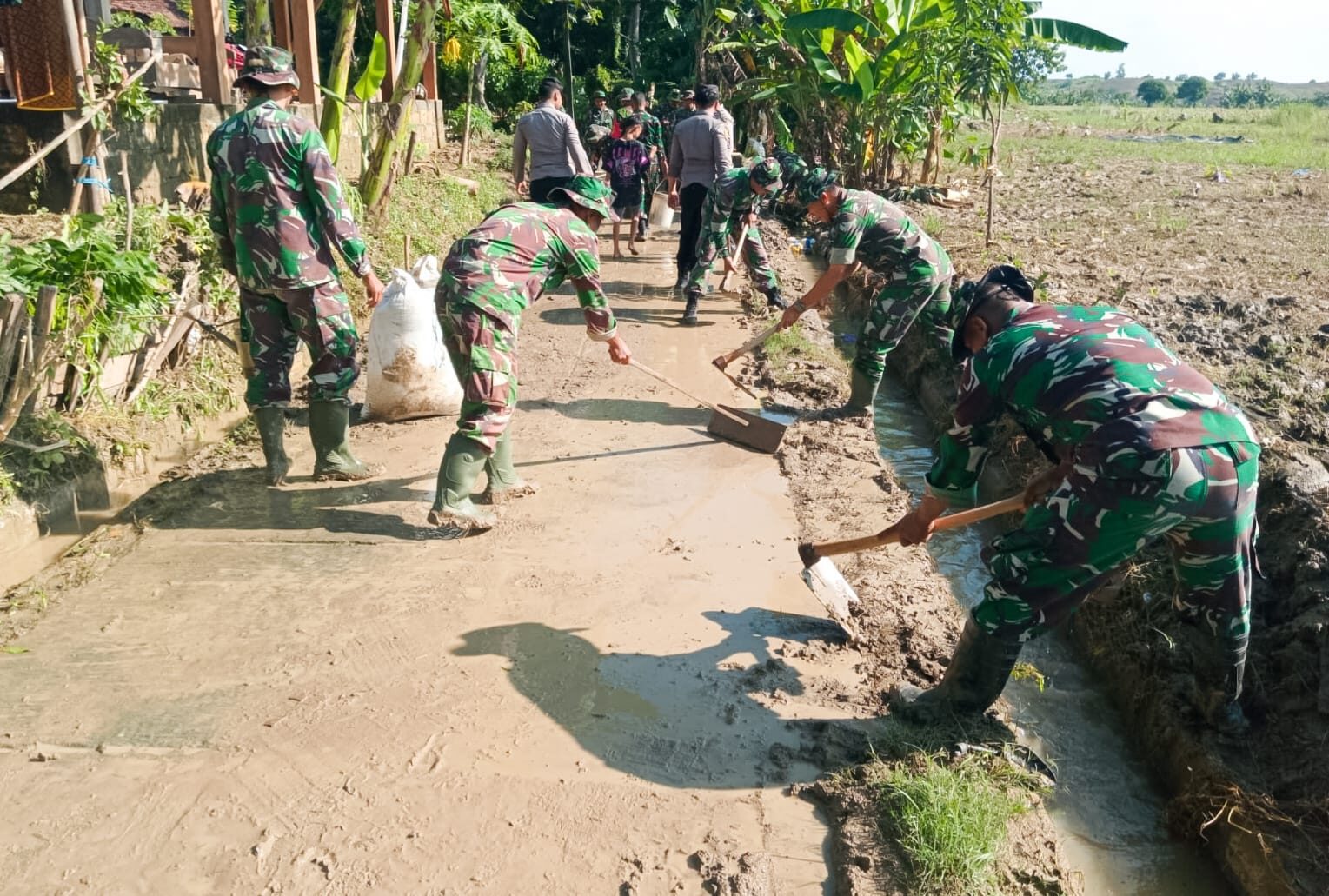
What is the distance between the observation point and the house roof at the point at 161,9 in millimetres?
19316

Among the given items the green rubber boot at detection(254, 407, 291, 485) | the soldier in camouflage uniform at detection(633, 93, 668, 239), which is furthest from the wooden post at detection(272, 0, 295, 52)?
the green rubber boot at detection(254, 407, 291, 485)

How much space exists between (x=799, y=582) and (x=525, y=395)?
2.90 metres

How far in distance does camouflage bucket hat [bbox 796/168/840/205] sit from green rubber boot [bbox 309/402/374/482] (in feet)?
9.81

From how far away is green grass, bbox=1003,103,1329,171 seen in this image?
18969 mm

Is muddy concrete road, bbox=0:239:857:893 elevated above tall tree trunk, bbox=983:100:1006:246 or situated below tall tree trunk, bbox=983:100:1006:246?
below

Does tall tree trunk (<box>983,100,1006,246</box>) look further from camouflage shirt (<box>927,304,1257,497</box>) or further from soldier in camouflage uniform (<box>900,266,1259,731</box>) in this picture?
camouflage shirt (<box>927,304,1257,497</box>)

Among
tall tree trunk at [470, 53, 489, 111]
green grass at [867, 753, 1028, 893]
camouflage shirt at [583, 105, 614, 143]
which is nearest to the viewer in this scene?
green grass at [867, 753, 1028, 893]

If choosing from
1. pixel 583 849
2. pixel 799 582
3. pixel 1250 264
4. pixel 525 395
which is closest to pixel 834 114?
pixel 1250 264

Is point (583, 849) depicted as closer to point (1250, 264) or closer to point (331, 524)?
point (331, 524)

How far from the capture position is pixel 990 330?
318cm

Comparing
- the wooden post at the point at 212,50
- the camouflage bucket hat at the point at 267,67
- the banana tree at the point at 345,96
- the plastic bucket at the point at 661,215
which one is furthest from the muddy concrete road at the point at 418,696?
the plastic bucket at the point at 661,215

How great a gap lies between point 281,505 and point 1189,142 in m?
26.9

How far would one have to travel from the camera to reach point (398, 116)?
28.2ft

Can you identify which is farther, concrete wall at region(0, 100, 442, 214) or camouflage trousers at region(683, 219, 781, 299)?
camouflage trousers at region(683, 219, 781, 299)
